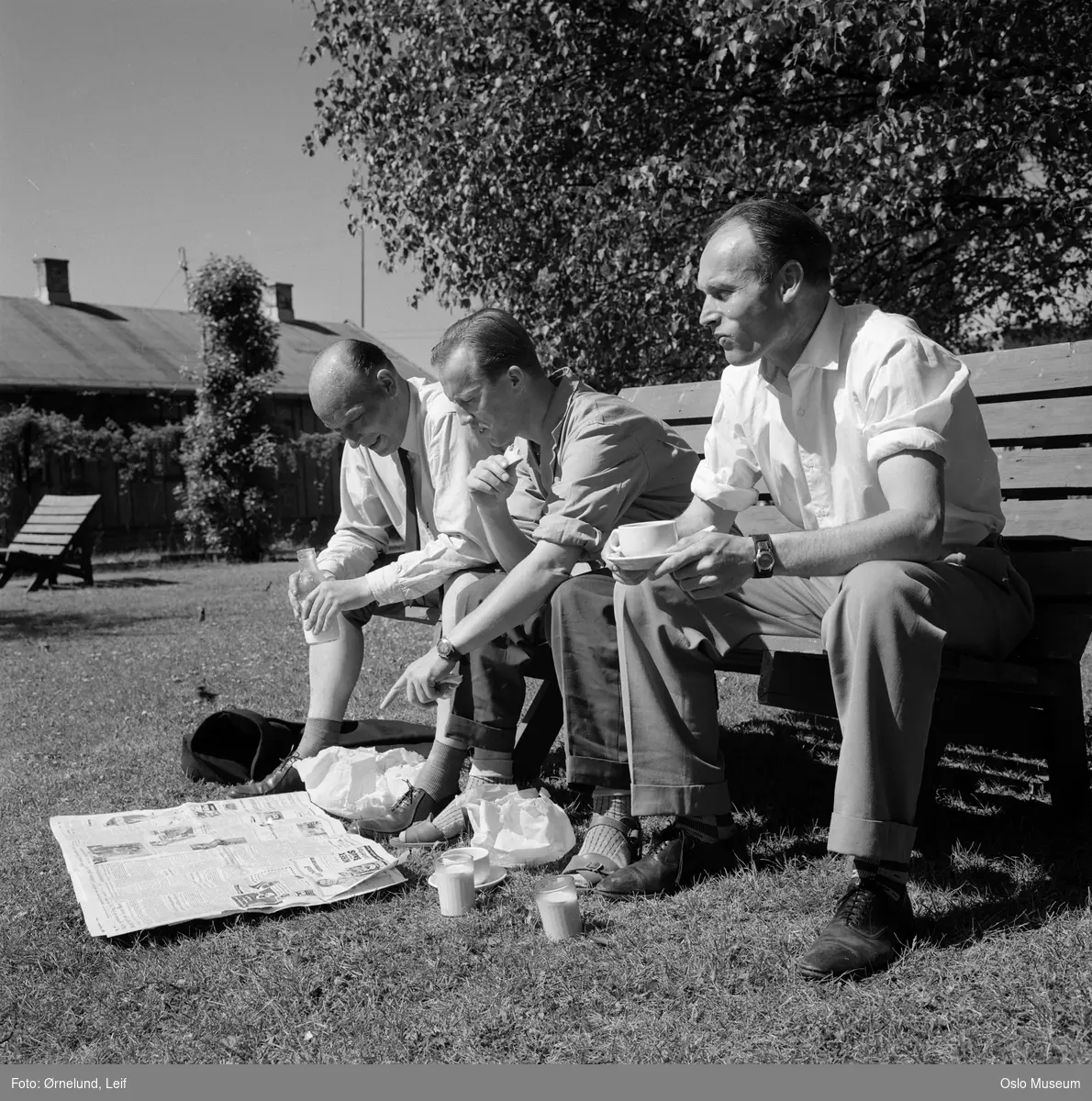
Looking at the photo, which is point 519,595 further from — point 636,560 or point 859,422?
point 859,422

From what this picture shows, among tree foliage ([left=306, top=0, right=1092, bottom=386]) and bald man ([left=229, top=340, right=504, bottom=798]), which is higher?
tree foliage ([left=306, top=0, right=1092, bottom=386])

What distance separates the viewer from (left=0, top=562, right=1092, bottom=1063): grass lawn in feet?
6.44

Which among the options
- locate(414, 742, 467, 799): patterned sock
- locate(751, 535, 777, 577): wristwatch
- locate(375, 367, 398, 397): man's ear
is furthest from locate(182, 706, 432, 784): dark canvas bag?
locate(751, 535, 777, 577): wristwatch

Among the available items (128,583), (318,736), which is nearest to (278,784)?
(318,736)

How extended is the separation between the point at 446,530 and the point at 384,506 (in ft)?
2.00

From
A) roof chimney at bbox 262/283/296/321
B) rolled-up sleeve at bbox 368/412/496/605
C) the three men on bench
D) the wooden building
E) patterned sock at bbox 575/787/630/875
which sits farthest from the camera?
roof chimney at bbox 262/283/296/321

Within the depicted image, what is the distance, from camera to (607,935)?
246 centimetres

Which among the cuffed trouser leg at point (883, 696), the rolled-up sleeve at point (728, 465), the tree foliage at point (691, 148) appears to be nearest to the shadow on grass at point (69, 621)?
the tree foliage at point (691, 148)

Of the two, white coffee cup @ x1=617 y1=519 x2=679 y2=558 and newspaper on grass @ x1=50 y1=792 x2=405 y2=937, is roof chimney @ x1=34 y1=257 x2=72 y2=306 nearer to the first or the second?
newspaper on grass @ x1=50 y1=792 x2=405 y2=937

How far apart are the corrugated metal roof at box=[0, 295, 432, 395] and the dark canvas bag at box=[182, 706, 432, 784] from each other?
1685 cm

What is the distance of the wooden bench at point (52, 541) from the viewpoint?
13344mm

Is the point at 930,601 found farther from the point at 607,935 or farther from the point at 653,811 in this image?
the point at 607,935

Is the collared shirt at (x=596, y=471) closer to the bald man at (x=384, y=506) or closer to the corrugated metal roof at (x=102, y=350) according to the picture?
the bald man at (x=384, y=506)

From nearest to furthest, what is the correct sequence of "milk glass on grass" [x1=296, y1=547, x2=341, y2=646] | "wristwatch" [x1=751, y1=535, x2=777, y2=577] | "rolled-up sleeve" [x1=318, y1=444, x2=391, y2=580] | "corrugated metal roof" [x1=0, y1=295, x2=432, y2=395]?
"wristwatch" [x1=751, y1=535, x2=777, y2=577] < "milk glass on grass" [x1=296, y1=547, x2=341, y2=646] < "rolled-up sleeve" [x1=318, y1=444, x2=391, y2=580] < "corrugated metal roof" [x1=0, y1=295, x2=432, y2=395]
